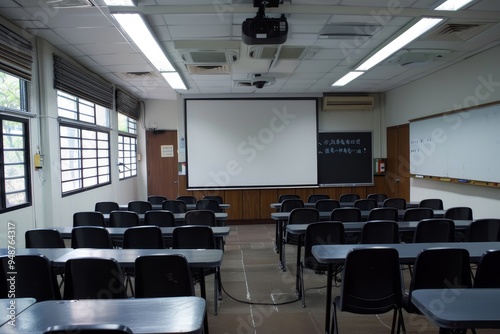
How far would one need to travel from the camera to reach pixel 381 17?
377 cm

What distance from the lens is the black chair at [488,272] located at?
2049mm

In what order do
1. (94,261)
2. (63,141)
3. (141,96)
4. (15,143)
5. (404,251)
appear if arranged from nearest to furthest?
(94,261)
(404,251)
(15,143)
(63,141)
(141,96)

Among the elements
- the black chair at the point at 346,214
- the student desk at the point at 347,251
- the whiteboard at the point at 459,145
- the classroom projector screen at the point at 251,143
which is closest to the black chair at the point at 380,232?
the student desk at the point at 347,251

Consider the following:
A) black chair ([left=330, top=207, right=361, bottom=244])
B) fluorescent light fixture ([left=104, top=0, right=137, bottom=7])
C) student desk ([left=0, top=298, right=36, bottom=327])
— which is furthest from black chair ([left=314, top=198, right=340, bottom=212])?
student desk ([left=0, top=298, right=36, bottom=327])

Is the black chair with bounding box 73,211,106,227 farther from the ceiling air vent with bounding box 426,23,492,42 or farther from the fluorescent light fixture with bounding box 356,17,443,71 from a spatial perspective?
the ceiling air vent with bounding box 426,23,492,42

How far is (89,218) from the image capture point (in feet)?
13.1

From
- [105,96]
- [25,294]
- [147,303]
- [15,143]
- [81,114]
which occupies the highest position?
[105,96]

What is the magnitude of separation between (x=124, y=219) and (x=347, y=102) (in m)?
6.22

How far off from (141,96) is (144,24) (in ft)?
17.9

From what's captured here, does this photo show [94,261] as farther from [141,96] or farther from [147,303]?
[141,96]

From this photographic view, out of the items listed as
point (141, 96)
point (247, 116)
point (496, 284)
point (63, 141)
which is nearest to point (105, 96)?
point (63, 141)

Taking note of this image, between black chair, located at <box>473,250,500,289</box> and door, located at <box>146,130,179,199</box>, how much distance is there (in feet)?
27.4

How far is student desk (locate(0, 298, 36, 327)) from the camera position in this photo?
151 centimetres

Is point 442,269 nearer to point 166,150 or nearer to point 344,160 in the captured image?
point 344,160
